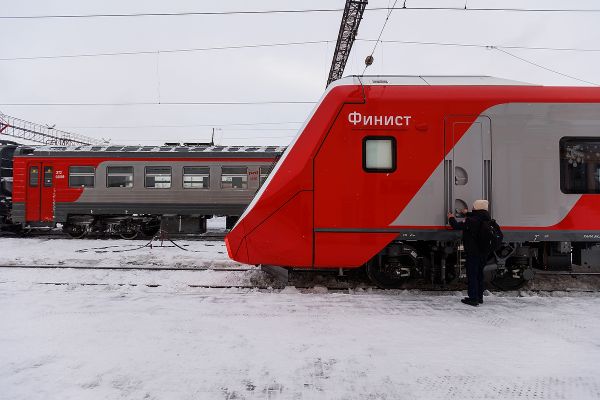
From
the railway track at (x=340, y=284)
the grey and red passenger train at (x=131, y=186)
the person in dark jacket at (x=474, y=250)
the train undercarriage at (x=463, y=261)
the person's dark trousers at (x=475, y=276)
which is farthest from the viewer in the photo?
the grey and red passenger train at (x=131, y=186)

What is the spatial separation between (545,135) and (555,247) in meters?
1.94

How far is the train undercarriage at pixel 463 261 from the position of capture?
19.2 feet

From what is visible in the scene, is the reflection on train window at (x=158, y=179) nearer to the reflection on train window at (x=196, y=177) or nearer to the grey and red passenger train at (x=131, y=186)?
the grey and red passenger train at (x=131, y=186)

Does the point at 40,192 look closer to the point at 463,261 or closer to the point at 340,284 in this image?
the point at 340,284

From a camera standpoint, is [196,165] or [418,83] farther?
[196,165]

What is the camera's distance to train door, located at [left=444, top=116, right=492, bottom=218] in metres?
5.64

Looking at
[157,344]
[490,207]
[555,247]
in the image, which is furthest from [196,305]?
[555,247]

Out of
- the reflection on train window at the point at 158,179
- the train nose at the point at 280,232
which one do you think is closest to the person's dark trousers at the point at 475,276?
the train nose at the point at 280,232

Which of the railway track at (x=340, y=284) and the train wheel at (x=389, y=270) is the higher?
the train wheel at (x=389, y=270)

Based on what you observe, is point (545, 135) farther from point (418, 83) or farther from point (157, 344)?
point (157, 344)

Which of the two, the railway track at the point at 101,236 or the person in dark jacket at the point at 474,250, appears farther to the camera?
the railway track at the point at 101,236

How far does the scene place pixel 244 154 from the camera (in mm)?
13844

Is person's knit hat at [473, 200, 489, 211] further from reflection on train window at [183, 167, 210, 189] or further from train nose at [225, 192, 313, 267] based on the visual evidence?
reflection on train window at [183, 167, 210, 189]

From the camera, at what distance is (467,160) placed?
5.66 metres
